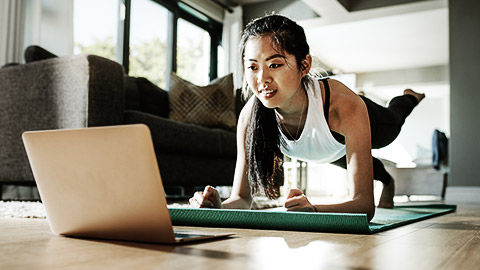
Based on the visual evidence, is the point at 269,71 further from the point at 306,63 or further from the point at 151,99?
the point at 151,99

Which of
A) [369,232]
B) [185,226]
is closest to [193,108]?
[185,226]

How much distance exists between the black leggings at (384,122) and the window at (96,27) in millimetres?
3049

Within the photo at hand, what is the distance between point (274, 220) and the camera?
1.08 m

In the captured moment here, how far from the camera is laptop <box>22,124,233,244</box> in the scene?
694 millimetres

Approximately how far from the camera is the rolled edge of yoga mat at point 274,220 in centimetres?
101

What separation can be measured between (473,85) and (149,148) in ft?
15.1

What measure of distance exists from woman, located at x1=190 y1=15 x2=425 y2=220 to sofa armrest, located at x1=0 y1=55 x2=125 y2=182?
98 cm

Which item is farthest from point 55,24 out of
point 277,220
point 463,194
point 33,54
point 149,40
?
point 463,194

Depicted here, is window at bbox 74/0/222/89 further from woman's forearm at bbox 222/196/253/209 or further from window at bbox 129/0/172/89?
woman's forearm at bbox 222/196/253/209

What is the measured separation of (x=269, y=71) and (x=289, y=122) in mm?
281

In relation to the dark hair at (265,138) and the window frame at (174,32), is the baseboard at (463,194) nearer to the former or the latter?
the window frame at (174,32)

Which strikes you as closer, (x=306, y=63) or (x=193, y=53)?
(x=306, y=63)

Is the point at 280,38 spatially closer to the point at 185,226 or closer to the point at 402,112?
the point at 185,226

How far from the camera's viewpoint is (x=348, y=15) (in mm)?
5535
